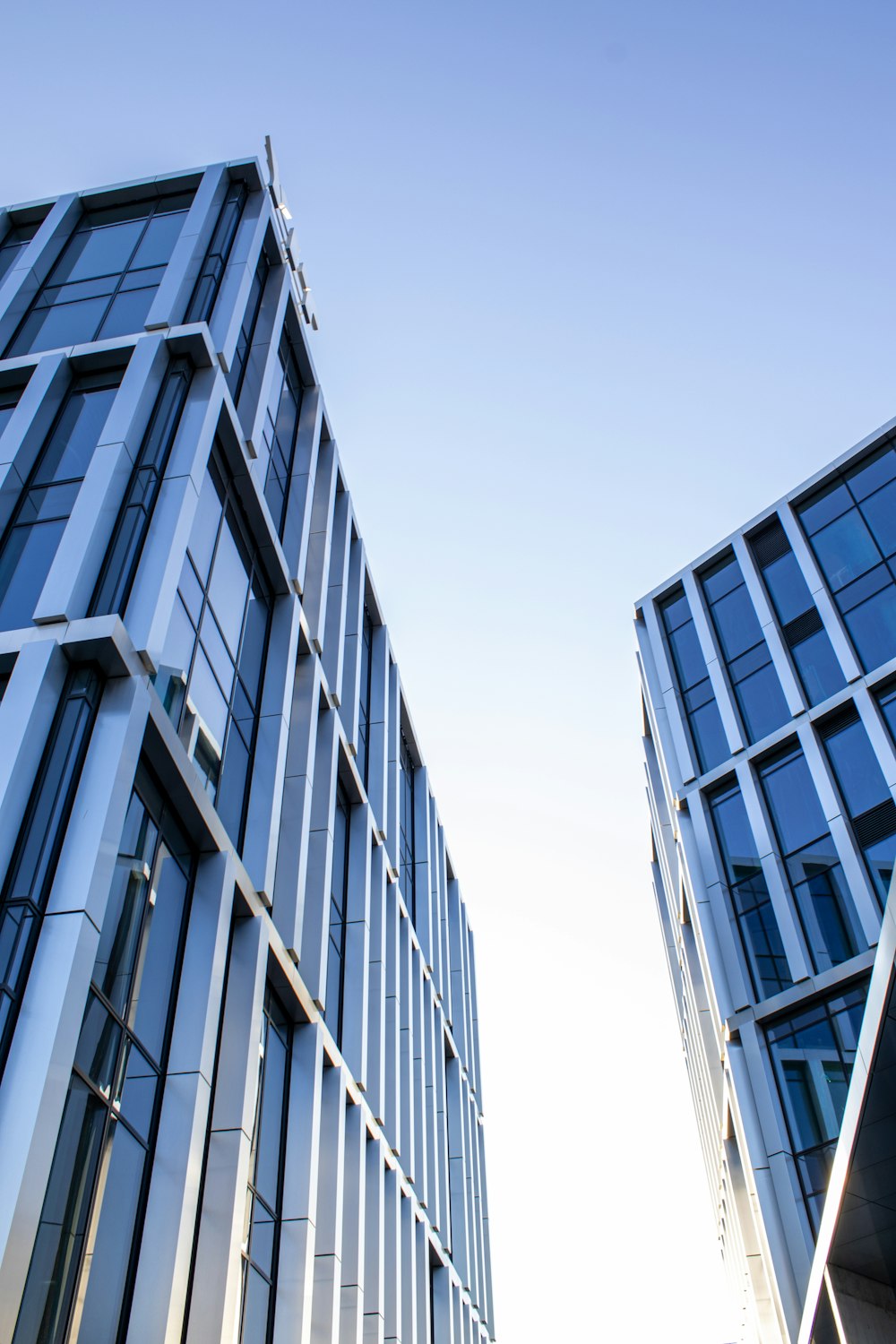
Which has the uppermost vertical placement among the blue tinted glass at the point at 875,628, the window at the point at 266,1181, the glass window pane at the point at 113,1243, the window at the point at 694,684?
the window at the point at 694,684

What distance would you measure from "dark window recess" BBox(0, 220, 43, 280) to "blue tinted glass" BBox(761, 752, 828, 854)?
69.7 ft

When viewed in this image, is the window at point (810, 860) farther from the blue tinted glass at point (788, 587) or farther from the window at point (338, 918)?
the window at point (338, 918)

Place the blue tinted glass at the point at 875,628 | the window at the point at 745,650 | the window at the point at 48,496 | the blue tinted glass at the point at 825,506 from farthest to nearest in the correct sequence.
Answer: the blue tinted glass at the point at 825,506 → the window at the point at 745,650 → the blue tinted glass at the point at 875,628 → the window at the point at 48,496

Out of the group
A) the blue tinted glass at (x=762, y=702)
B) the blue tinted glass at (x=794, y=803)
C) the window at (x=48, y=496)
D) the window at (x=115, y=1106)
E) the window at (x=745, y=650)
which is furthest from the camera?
the window at (x=745, y=650)

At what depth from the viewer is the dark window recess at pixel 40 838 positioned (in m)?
12.1

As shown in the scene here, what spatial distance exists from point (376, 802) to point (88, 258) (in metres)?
15.7

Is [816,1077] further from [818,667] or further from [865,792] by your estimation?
[818,667]

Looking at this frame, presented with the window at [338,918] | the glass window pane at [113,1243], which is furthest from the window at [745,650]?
the glass window pane at [113,1243]

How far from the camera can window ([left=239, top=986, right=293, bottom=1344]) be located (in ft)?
56.7

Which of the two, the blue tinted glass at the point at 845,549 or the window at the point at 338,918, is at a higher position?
the blue tinted glass at the point at 845,549

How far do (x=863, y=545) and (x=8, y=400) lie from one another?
19.7m

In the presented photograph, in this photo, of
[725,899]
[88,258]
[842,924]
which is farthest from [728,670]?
[88,258]

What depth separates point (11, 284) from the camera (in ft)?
78.8

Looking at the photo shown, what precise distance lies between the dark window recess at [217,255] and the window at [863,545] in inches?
636
